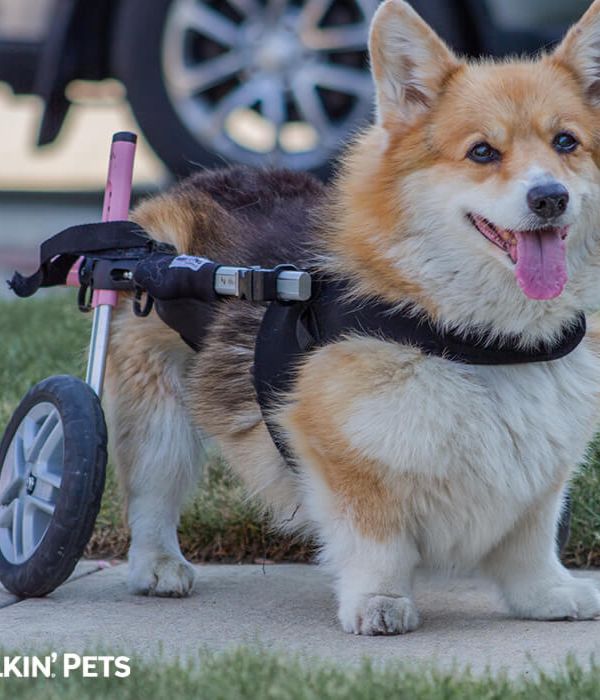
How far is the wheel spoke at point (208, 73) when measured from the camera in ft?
24.6

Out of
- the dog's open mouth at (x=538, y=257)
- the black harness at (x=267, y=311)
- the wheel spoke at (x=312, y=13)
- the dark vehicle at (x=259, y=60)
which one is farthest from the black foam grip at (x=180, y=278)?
the wheel spoke at (x=312, y=13)

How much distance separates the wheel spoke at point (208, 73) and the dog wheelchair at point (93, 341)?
3.43m

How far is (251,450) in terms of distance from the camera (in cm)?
391

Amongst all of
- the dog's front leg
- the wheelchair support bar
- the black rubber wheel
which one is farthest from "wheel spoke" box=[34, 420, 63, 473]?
the dog's front leg

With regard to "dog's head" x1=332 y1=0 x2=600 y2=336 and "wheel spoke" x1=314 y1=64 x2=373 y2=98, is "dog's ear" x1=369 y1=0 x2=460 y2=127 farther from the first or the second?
"wheel spoke" x1=314 y1=64 x2=373 y2=98

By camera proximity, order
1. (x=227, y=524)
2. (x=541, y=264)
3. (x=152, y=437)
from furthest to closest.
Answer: (x=227, y=524), (x=152, y=437), (x=541, y=264)

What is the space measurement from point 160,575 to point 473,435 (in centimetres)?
103

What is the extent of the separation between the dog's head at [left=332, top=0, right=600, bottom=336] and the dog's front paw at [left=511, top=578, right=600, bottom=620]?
2.42ft

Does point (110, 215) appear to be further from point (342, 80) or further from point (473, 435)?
point (342, 80)

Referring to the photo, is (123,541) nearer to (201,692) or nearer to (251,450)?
(251,450)

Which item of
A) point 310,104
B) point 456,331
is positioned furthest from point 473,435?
point 310,104

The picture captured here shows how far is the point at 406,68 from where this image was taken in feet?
11.9

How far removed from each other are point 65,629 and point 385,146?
142cm

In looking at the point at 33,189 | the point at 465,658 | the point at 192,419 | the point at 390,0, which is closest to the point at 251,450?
the point at 192,419
